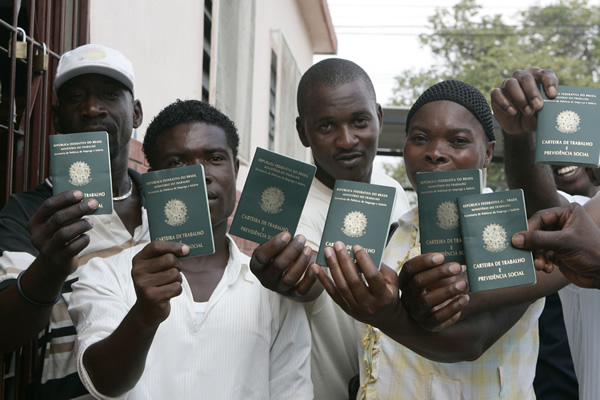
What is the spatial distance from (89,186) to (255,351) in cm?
76

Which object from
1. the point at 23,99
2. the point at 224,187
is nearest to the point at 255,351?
the point at 224,187

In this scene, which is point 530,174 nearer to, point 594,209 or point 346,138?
point 594,209

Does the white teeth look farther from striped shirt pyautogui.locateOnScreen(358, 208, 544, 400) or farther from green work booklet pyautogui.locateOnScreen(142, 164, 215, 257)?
green work booklet pyautogui.locateOnScreen(142, 164, 215, 257)

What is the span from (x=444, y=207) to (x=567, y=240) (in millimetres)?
352

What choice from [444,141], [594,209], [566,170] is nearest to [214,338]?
[444,141]

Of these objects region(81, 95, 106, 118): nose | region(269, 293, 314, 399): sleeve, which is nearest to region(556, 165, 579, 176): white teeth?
region(269, 293, 314, 399): sleeve

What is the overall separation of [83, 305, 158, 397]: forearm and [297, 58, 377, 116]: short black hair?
56.1 inches

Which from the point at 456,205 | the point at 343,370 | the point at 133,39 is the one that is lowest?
the point at 343,370

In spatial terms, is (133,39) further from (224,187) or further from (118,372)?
(118,372)

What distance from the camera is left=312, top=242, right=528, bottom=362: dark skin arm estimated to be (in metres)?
1.82

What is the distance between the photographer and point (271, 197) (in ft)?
6.98

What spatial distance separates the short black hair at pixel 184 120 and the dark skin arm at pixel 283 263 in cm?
61

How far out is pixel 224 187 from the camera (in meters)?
2.30

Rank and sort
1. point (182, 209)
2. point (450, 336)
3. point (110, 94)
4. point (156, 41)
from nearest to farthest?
point (450, 336) → point (182, 209) → point (110, 94) → point (156, 41)
